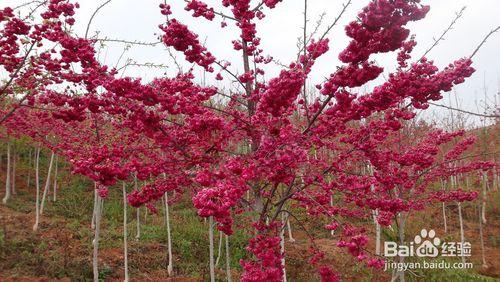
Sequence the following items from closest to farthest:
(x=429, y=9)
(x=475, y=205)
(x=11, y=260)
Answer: (x=429, y=9) → (x=11, y=260) → (x=475, y=205)

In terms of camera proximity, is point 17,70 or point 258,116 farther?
point 17,70

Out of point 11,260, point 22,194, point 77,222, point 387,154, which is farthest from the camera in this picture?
point 22,194

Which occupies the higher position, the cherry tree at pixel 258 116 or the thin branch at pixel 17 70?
the thin branch at pixel 17 70

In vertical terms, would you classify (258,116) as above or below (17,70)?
below

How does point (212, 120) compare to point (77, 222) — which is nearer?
point (212, 120)

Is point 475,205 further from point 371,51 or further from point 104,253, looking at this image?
point 371,51

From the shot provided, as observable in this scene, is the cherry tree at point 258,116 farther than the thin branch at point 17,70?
No

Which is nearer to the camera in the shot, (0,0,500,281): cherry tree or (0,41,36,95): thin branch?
(0,0,500,281): cherry tree

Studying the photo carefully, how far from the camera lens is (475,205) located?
1994 centimetres

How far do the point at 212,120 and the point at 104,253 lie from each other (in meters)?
10.9

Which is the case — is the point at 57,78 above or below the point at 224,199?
above

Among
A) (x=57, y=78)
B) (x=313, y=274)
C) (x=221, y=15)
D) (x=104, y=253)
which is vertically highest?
(x=221, y=15)

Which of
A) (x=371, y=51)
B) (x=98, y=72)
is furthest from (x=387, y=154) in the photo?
(x=98, y=72)

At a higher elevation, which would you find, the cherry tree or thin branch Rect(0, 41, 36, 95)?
thin branch Rect(0, 41, 36, 95)
